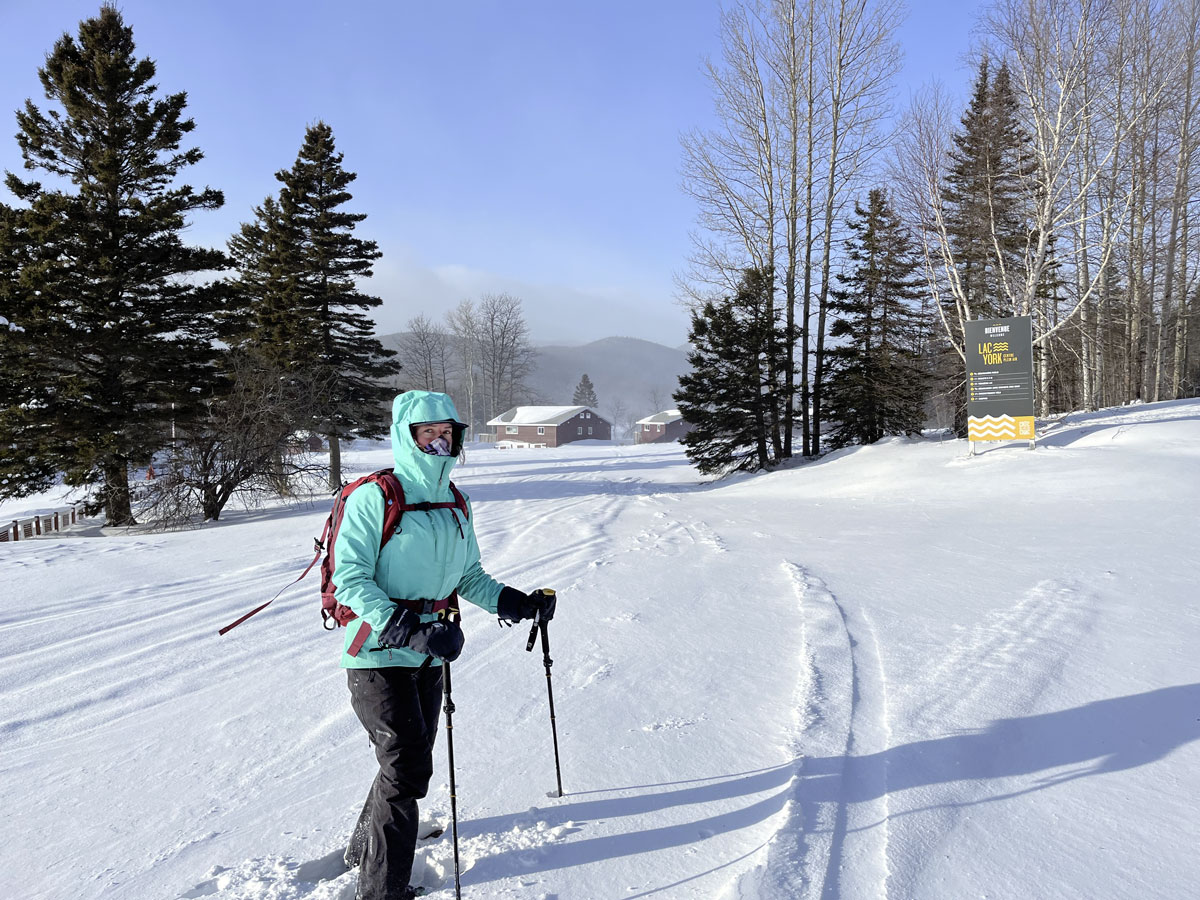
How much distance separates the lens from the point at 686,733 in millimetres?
3660

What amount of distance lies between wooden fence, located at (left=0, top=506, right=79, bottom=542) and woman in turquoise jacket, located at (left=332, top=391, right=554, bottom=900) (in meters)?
18.2

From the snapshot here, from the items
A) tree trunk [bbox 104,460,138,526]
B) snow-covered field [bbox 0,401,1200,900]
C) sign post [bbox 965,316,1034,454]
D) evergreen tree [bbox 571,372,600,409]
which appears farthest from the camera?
evergreen tree [bbox 571,372,600,409]

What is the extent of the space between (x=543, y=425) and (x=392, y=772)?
2677 inches

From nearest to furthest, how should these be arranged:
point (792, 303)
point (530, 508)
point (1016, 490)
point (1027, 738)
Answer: point (1027, 738), point (1016, 490), point (530, 508), point (792, 303)

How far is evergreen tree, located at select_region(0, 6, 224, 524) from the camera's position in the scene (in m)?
15.0

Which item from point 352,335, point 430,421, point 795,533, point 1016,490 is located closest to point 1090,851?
point 430,421

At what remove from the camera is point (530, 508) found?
14.0 metres

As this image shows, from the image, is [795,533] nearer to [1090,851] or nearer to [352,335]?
[1090,851]

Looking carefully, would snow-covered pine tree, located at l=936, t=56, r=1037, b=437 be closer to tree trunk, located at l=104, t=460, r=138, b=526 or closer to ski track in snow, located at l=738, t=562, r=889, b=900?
ski track in snow, located at l=738, t=562, r=889, b=900

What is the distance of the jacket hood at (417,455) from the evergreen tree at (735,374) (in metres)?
18.0

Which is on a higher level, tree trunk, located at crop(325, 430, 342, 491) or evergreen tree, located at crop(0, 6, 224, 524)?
evergreen tree, located at crop(0, 6, 224, 524)

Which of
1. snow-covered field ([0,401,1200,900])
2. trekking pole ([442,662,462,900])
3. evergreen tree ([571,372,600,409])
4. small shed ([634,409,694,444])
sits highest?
evergreen tree ([571,372,600,409])

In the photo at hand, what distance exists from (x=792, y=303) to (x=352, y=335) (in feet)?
48.5

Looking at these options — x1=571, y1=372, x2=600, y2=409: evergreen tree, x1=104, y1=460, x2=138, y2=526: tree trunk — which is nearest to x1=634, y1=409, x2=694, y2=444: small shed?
x1=571, y1=372, x2=600, y2=409: evergreen tree
